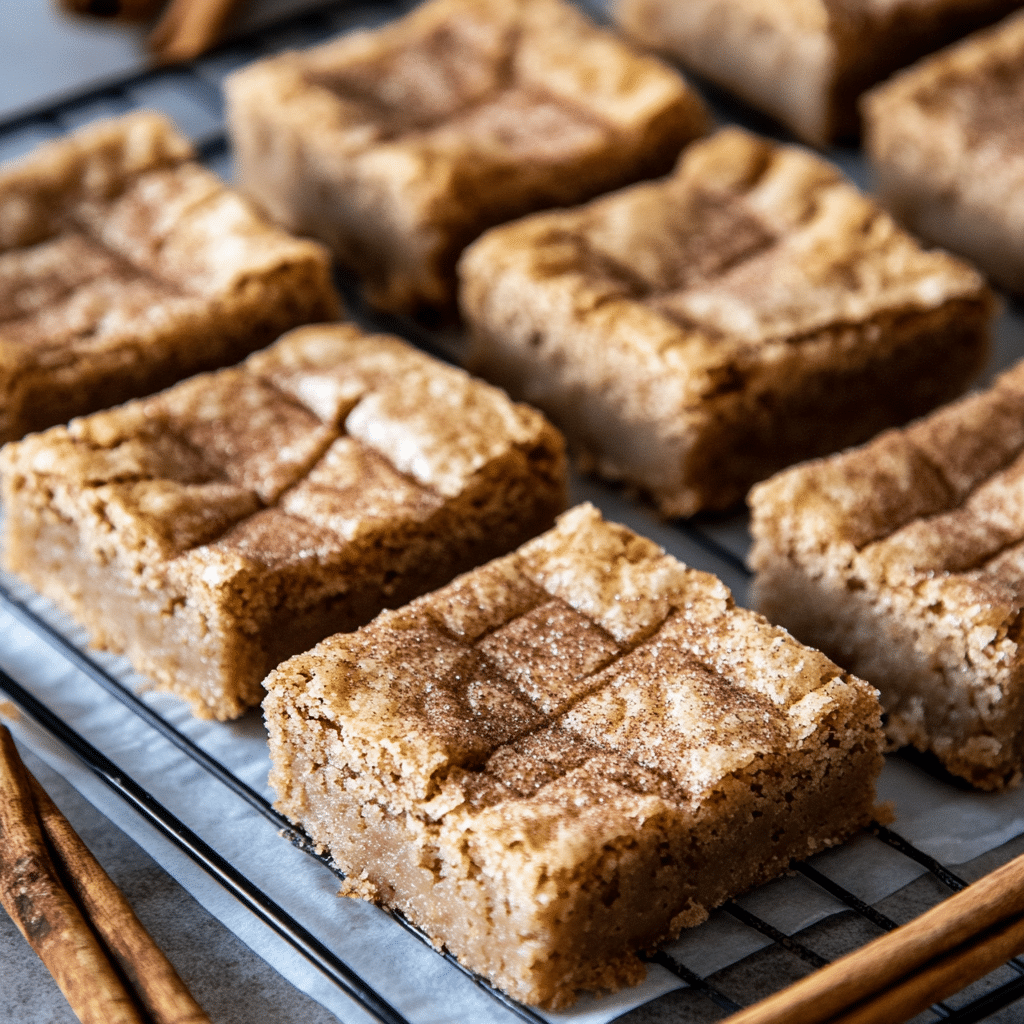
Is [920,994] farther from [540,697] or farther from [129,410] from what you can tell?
[129,410]

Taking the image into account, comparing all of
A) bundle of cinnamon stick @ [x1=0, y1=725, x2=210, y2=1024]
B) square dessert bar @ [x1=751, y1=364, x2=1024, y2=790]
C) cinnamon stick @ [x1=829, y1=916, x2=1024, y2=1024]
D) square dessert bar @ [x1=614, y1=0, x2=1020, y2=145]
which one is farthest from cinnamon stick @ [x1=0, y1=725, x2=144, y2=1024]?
square dessert bar @ [x1=614, y1=0, x2=1020, y2=145]

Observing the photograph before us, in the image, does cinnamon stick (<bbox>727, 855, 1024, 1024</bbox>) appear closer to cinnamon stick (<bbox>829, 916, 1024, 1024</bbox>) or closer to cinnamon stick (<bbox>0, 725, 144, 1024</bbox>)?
cinnamon stick (<bbox>829, 916, 1024, 1024</bbox>)

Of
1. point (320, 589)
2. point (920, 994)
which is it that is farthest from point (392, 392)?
point (920, 994)

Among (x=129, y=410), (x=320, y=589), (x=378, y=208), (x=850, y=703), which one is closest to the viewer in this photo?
(x=850, y=703)

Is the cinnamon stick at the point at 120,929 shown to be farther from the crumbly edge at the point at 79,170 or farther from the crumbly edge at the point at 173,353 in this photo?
the crumbly edge at the point at 79,170

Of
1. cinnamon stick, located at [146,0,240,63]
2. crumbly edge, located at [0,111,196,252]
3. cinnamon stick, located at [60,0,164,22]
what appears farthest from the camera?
cinnamon stick, located at [60,0,164,22]

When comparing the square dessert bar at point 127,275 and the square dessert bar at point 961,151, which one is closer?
the square dessert bar at point 127,275

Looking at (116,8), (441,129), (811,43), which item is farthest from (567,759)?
(116,8)

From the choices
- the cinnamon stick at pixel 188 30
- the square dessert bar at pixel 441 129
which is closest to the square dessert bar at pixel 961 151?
the square dessert bar at pixel 441 129
